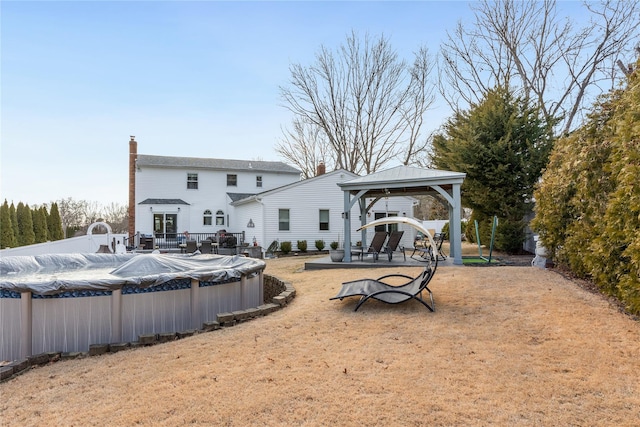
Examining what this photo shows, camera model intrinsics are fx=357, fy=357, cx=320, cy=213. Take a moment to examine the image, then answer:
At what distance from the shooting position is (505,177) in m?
14.1

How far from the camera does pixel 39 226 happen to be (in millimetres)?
21234

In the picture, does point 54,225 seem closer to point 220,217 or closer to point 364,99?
point 220,217

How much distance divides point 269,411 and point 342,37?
26.8 meters

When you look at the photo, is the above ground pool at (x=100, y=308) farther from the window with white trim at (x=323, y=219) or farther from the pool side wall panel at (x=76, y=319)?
the window with white trim at (x=323, y=219)

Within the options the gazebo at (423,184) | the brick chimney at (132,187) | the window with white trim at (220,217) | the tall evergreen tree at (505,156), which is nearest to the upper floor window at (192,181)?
the window with white trim at (220,217)

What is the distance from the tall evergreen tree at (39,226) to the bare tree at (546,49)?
89.8 feet

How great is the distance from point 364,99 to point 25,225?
22972 millimetres

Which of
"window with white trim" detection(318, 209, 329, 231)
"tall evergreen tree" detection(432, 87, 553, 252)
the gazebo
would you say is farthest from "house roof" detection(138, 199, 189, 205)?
"tall evergreen tree" detection(432, 87, 553, 252)

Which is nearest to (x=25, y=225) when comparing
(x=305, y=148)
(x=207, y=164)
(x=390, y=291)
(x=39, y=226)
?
(x=39, y=226)

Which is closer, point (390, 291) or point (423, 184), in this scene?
point (390, 291)

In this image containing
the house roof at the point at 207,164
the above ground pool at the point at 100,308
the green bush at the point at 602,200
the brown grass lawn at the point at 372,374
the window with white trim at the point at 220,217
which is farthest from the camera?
the window with white trim at the point at 220,217

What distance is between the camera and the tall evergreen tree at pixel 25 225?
20.2 m

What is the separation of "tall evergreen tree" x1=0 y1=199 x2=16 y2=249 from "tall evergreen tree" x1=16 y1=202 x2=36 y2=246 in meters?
1.55

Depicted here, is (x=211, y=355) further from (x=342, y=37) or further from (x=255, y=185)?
(x=342, y=37)
